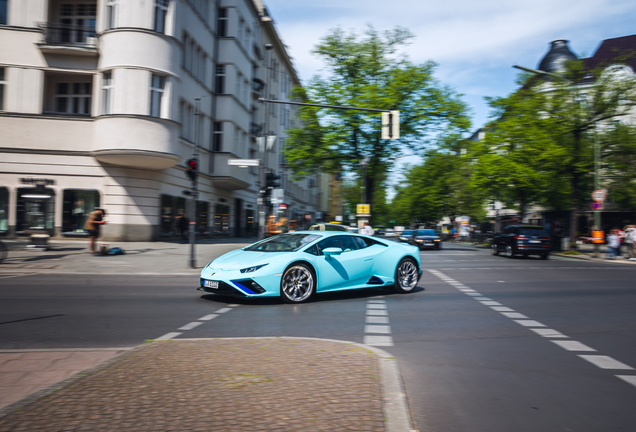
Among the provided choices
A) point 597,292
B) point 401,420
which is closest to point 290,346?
point 401,420

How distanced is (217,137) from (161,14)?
33.7ft

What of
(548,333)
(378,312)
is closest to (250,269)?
(378,312)

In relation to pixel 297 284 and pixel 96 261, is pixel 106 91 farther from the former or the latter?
pixel 297 284

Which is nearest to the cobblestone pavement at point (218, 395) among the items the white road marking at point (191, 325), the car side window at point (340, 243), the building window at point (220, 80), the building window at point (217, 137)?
the white road marking at point (191, 325)

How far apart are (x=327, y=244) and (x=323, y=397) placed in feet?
21.5

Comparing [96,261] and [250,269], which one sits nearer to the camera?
[250,269]

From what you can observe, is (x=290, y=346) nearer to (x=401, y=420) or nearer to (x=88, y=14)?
(x=401, y=420)

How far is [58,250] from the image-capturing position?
20.6 m

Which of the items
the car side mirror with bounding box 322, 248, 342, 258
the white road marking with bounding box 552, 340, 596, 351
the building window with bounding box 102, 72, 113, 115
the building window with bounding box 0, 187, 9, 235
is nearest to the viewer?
the white road marking with bounding box 552, 340, 596, 351

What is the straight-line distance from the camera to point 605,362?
5.86 meters

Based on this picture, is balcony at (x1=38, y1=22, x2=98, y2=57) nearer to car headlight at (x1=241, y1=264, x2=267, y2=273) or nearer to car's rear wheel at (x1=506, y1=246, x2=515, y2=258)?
car headlight at (x1=241, y1=264, x2=267, y2=273)

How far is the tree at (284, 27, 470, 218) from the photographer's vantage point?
33844 mm

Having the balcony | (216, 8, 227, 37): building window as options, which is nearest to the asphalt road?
the balcony

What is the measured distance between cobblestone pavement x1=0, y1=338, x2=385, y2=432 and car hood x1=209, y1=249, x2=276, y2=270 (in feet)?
13.2
